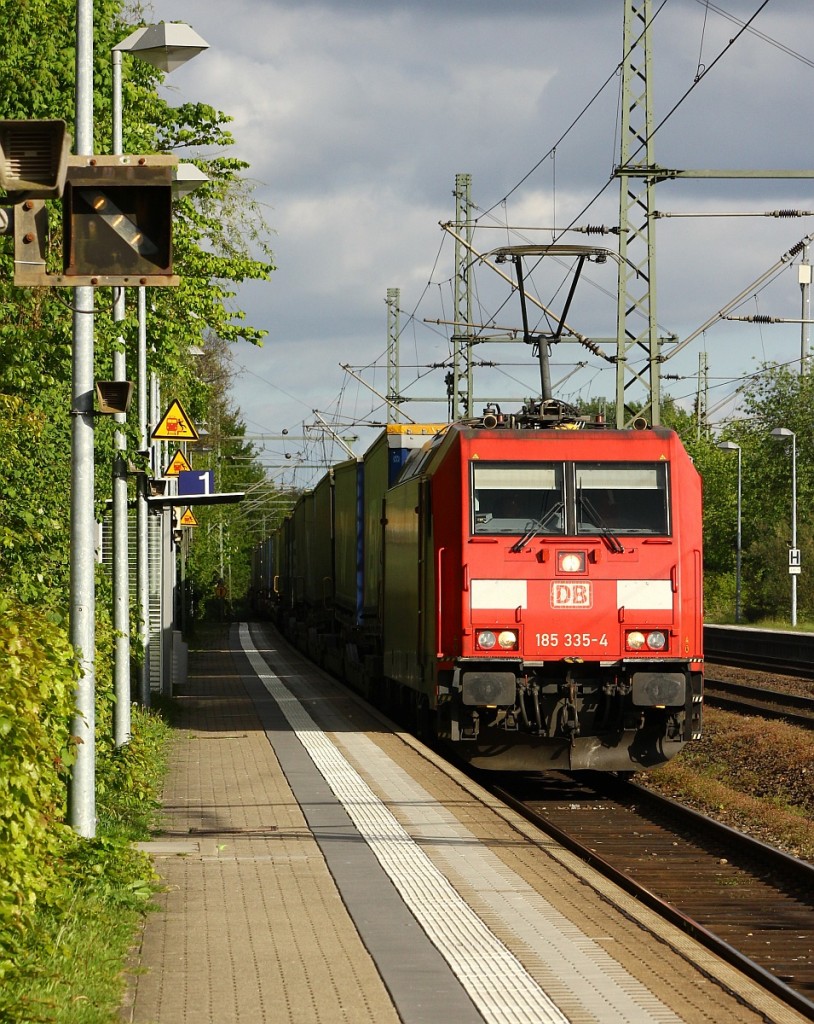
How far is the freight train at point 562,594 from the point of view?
14.1 m

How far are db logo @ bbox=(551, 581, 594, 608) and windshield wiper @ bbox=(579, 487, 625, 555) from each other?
0.45m

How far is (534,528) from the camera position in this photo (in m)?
14.5

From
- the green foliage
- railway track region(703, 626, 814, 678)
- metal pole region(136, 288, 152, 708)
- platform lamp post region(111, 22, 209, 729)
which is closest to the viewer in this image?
the green foliage

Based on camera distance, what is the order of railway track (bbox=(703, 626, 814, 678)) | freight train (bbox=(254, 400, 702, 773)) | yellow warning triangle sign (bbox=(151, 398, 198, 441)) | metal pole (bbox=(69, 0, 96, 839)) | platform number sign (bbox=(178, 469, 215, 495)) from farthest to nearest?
railway track (bbox=(703, 626, 814, 678)) < platform number sign (bbox=(178, 469, 215, 495)) < yellow warning triangle sign (bbox=(151, 398, 198, 441)) < freight train (bbox=(254, 400, 702, 773)) < metal pole (bbox=(69, 0, 96, 839))

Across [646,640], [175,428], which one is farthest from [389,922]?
[175,428]

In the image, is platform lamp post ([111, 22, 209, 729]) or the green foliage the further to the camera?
platform lamp post ([111, 22, 209, 729])

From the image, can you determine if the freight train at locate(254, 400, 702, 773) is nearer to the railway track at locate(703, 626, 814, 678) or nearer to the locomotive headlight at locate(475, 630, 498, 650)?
the locomotive headlight at locate(475, 630, 498, 650)

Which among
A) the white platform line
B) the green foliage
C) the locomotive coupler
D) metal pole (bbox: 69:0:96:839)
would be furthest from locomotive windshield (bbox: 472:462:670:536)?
the green foliage

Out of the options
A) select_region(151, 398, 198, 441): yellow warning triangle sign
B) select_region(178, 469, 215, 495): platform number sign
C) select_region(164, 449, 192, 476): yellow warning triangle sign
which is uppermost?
select_region(151, 398, 198, 441): yellow warning triangle sign

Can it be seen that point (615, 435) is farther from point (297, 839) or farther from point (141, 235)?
point (141, 235)

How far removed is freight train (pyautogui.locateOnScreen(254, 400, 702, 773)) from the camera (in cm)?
1409

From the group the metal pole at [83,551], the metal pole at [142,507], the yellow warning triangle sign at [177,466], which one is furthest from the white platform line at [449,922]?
the yellow warning triangle sign at [177,466]

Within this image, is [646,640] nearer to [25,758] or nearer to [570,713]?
[570,713]

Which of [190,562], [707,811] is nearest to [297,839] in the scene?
[707,811]
